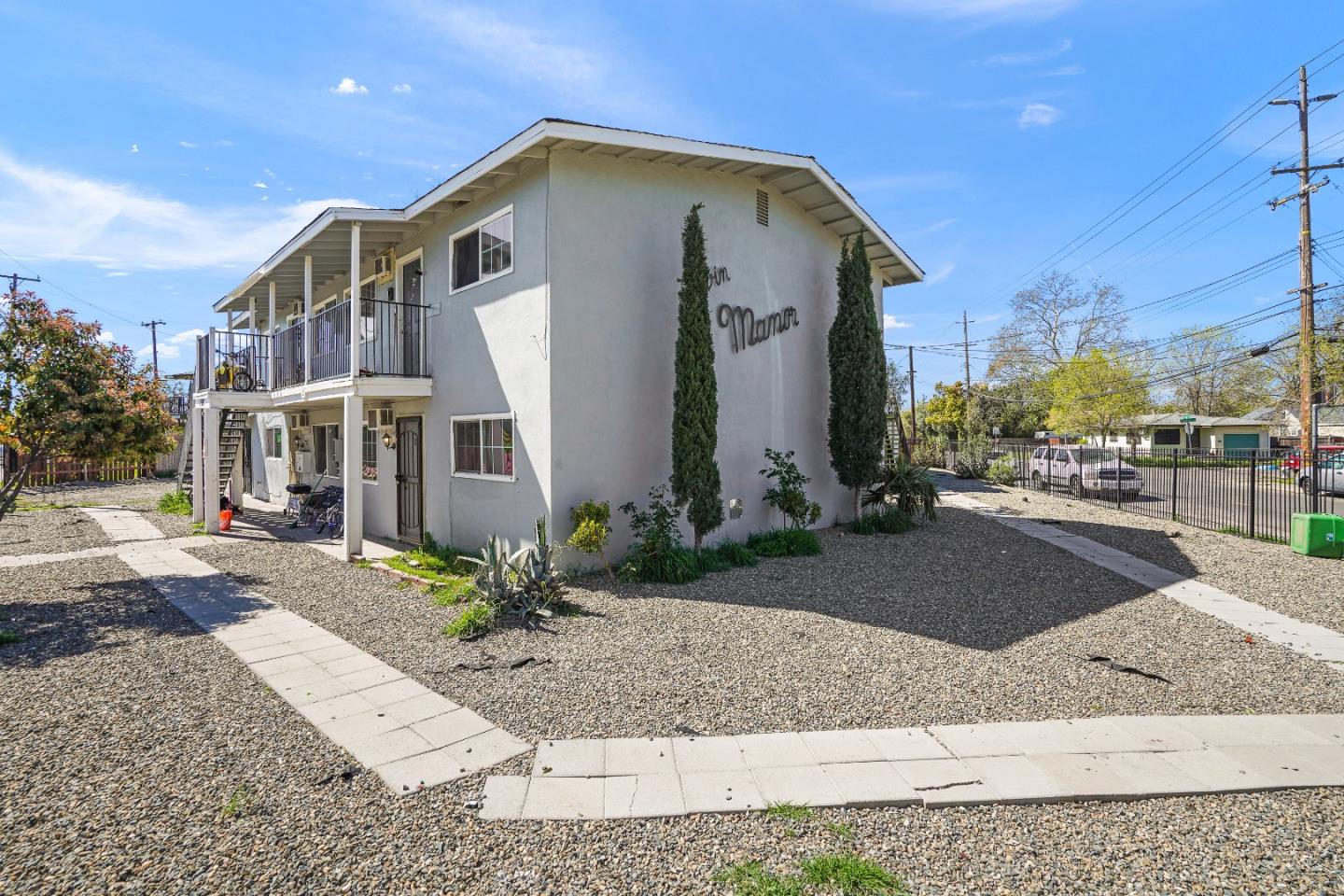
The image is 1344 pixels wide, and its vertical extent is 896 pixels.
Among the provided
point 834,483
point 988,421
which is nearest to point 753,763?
point 834,483

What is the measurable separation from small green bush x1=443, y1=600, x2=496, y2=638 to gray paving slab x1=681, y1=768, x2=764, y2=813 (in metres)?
3.39

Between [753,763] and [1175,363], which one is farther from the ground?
[1175,363]

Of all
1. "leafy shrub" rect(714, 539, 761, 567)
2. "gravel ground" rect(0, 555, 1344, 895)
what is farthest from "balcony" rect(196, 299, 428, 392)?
"gravel ground" rect(0, 555, 1344, 895)

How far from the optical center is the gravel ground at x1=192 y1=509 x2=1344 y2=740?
4.58m

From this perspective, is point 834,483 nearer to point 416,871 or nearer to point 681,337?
point 681,337

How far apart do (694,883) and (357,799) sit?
189cm

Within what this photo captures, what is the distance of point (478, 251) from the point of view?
995 cm

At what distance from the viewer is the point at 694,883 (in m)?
2.78

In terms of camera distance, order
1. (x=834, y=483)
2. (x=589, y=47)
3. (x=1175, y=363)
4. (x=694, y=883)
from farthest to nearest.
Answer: (x=1175, y=363), (x=834, y=483), (x=589, y=47), (x=694, y=883)

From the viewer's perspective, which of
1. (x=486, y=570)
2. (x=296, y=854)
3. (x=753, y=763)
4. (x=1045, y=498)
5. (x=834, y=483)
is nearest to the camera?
(x=296, y=854)

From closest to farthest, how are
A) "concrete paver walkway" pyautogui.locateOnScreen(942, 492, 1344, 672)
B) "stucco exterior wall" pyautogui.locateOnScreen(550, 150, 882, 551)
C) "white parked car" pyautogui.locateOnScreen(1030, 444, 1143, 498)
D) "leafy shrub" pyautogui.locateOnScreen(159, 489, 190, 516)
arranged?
"concrete paver walkway" pyautogui.locateOnScreen(942, 492, 1344, 672)
"stucco exterior wall" pyautogui.locateOnScreen(550, 150, 882, 551)
"leafy shrub" pyautogui.locateOnScreen(159, 489, 190, 516)
"white parked car" pyautogui.locateOnScreen(1030, 444, 1143, 498)

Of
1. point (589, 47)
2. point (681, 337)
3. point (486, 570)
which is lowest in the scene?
point (486, 570)

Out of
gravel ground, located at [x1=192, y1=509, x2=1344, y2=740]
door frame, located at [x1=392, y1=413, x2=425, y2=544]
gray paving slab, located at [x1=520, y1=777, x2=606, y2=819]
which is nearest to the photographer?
gray paving slab, located at [x1=520, y1=777, x2=606, y2=819]

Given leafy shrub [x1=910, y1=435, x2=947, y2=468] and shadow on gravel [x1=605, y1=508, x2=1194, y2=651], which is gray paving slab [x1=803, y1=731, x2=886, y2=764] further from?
leafy shrub [x1=910, y1=435, x2=947, y2=468]
